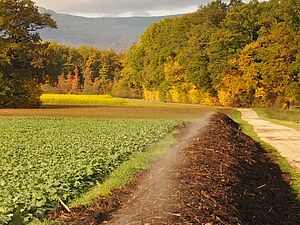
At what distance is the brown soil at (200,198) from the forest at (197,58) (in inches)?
1495

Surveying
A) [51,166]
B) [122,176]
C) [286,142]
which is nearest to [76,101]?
[286,142]

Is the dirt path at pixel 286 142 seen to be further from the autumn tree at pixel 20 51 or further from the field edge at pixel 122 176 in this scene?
the autumn tree at pixel 20 51

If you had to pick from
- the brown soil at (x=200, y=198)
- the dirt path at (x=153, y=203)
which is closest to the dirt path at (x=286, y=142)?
the brown soil at (x=200, y=198)

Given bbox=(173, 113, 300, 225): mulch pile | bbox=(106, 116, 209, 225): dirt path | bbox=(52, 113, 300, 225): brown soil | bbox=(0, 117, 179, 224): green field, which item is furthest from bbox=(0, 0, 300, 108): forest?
bbox=(106, 116, 209, 225): dirt path

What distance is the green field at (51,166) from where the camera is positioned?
852cm

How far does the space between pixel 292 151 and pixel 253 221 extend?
1198 cm

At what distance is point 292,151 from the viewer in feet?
62.1

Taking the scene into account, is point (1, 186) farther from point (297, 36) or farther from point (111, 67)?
point (111, 67)

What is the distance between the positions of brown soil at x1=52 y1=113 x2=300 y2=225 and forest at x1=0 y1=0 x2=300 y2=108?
38.0 meters

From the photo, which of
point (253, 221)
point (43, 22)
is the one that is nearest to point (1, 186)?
point (253, 221)

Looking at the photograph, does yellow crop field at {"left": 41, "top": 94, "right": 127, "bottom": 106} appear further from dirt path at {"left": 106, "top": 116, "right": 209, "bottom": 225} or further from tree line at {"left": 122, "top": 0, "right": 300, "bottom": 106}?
dirt path at {"left": 106, "top": 116, "right": 209, "bottom": 225}

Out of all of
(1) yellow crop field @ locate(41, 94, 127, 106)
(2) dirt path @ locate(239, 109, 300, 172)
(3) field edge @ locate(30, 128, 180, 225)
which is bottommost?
(1) yellow crop field @ locate(41, 94, 127, 106)

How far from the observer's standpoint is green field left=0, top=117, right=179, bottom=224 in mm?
8516

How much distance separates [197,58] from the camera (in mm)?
68875
